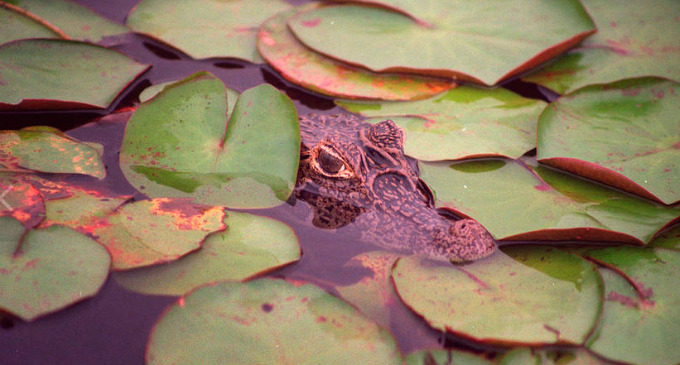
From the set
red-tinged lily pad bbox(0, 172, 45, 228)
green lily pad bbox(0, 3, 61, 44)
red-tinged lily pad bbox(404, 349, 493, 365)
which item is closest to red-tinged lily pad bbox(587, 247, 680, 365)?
red-tinged lily pad bbox(404, 349, 493, 365)

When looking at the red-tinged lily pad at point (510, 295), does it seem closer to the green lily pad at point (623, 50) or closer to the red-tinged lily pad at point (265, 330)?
the red-tinged lily pad at point (265, 330)

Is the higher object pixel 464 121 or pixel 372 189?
pixel 464 121

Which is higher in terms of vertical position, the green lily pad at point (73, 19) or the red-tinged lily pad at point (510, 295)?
the green lily pad at point (73, 19)

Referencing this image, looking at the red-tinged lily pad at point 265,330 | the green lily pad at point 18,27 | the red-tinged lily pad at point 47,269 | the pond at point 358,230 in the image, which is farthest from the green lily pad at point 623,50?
the green lily pad at point 18,27

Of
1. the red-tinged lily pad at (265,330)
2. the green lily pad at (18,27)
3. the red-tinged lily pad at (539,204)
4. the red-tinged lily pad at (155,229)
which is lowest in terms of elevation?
the red-tinged lily pad at (265,330)

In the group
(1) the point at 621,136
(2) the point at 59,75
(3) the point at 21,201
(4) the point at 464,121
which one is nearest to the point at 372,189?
(4) the point at 464,121

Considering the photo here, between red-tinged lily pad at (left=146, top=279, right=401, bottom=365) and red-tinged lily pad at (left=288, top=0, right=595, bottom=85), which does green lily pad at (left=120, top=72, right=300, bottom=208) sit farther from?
red-tinged lily pad at (left=288, top=0, right=595, bottom=85)

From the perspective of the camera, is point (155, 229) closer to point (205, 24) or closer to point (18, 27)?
point (205, 24)
